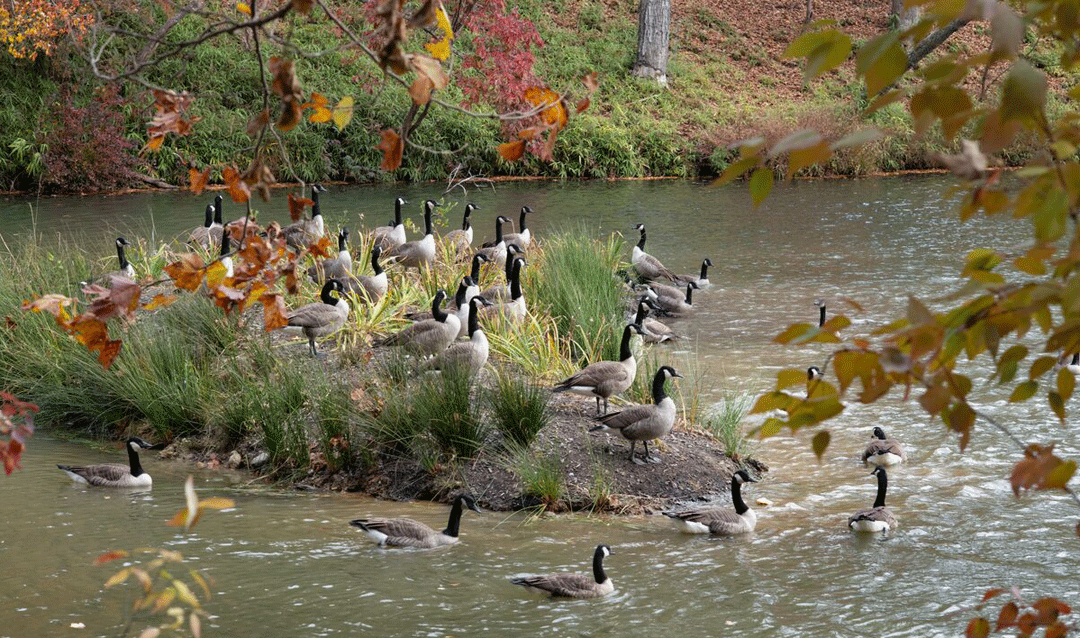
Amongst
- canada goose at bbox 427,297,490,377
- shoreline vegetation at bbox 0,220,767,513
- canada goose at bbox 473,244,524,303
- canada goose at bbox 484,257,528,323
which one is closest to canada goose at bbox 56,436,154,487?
shoreline vegetation at bbox 0,220,767,513

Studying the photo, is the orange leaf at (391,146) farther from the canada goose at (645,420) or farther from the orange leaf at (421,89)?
the canada goose at (645,420)

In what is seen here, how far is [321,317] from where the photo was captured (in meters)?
11.1

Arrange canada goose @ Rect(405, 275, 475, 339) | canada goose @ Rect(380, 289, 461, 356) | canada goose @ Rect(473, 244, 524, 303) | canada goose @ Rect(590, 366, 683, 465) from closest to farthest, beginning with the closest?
1. canada goose @ Rect(590, 366, 683, 465)
2. canada goose @ Rect(380, 289, 461, 356)
3. canada goose @ Rect(405, 275, 475, 339)
4. canada goose @ Rect(473, 244, 524, 303)

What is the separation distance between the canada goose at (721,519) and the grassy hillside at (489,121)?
1908cm

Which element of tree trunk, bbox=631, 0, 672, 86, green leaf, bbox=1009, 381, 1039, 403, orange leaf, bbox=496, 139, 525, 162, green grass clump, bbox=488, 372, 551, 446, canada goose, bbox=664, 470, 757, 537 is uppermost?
tree trunk, bbox=631, 0, 672, 86

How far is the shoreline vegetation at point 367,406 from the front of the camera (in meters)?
9.07

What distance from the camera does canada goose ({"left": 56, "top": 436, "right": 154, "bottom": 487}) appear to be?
901 cm

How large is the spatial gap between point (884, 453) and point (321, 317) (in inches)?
221

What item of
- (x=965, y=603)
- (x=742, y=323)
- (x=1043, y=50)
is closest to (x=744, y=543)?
(x=965, y=603)

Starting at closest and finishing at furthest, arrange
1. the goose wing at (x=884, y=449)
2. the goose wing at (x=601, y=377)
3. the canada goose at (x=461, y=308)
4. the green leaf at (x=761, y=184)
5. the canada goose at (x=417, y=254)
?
1. the green leaf at (x=761, y=184)
2. the goose wing at (x=884, y=449)
3. the goose wing at (x=601, y=377)
4. the canada goose at (x=461, y=308)
5. the canada goose at (x=417, y=254)

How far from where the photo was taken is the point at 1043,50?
4194 centimetres

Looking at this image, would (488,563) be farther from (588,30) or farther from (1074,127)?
(588,30)

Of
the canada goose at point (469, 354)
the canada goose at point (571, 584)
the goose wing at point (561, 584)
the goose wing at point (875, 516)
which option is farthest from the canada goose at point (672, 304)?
the goose wing at point (561, 584)

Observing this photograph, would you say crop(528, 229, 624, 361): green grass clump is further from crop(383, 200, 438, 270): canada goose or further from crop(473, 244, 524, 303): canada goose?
crop(383, 200, 438, 270): canada goose
